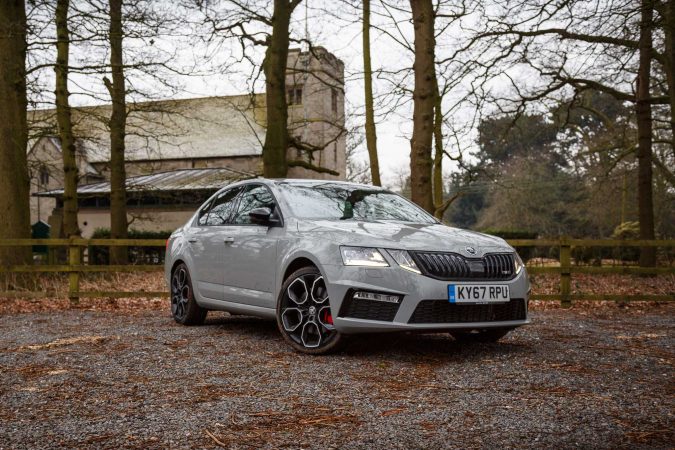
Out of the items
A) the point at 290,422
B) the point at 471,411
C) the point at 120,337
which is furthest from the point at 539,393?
the point at 120,337

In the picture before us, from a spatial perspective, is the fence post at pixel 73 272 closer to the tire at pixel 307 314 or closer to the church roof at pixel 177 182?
the tire at pixel 307 314

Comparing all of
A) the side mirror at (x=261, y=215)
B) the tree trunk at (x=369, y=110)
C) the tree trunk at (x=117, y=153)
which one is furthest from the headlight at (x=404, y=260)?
the tree trunk at (x=117, y=153)

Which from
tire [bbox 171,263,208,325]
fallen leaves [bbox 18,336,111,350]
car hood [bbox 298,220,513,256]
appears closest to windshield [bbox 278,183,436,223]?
car hood [bbox 298,220,513,256]

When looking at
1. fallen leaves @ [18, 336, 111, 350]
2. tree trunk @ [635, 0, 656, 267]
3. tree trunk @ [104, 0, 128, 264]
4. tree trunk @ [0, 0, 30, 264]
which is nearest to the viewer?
fallen leaves @ [18, 336, 111, 350]

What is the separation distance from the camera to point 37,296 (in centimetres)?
1225

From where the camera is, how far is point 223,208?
8289 millimetres

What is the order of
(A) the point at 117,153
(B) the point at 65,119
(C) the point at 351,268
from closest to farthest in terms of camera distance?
(C) the point at 351,268, (B) the point at 65,119, (A) the point at 117,153

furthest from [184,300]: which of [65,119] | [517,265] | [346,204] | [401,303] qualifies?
[65,119]

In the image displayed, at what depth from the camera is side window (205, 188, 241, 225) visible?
8.10 m

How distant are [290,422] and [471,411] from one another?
1078mm

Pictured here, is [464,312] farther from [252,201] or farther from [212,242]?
[212,242]

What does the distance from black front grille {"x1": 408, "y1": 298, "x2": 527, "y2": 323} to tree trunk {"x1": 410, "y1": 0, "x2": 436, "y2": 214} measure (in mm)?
6864

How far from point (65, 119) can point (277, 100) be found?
635cm

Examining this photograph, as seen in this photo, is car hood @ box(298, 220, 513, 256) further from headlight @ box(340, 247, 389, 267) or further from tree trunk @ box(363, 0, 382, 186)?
tree trunk @ box(363, 0, 382, 186)
